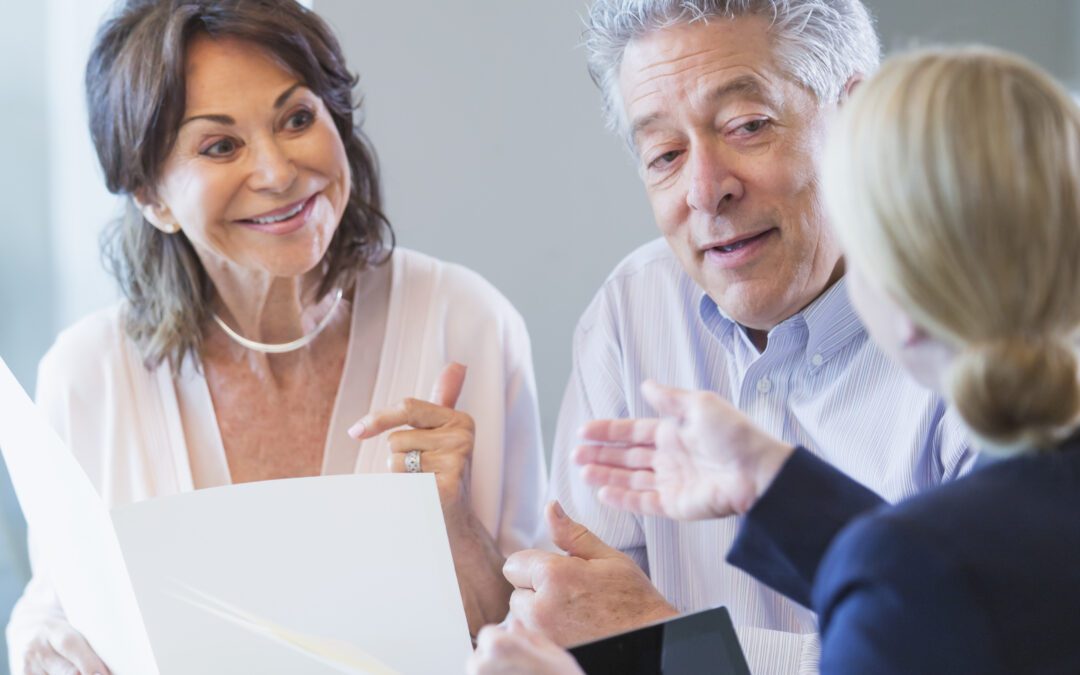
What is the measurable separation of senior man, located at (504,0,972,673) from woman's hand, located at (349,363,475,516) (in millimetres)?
259

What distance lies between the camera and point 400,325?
197cm

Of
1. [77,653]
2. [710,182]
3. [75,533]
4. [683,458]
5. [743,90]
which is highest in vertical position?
[743,90]

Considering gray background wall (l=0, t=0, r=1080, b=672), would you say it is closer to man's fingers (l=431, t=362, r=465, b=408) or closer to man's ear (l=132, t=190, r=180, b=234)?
man's ear (l=132, t=190, r=180, b=234)

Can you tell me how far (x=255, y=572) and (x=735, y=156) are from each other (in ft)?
2.51

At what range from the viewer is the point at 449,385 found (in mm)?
1786

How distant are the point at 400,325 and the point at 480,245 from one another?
53 centimetres

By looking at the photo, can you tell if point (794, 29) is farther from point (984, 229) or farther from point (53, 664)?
point (53, 664)

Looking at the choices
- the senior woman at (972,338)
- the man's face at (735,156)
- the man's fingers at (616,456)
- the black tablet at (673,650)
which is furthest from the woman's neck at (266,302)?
the senior woman at (972,338)

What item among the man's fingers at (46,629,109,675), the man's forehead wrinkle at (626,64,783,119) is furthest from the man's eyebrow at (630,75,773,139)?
the man's fingers at (46,629,109,675)

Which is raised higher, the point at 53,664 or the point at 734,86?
the point at 734,86

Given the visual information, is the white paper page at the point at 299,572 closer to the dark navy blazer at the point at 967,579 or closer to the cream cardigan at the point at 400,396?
the cream cardigan at the point at 400,396

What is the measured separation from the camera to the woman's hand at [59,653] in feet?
4.69

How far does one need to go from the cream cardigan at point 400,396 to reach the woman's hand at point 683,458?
2.68 feet

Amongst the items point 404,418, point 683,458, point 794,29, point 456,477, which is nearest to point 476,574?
point 456,477
